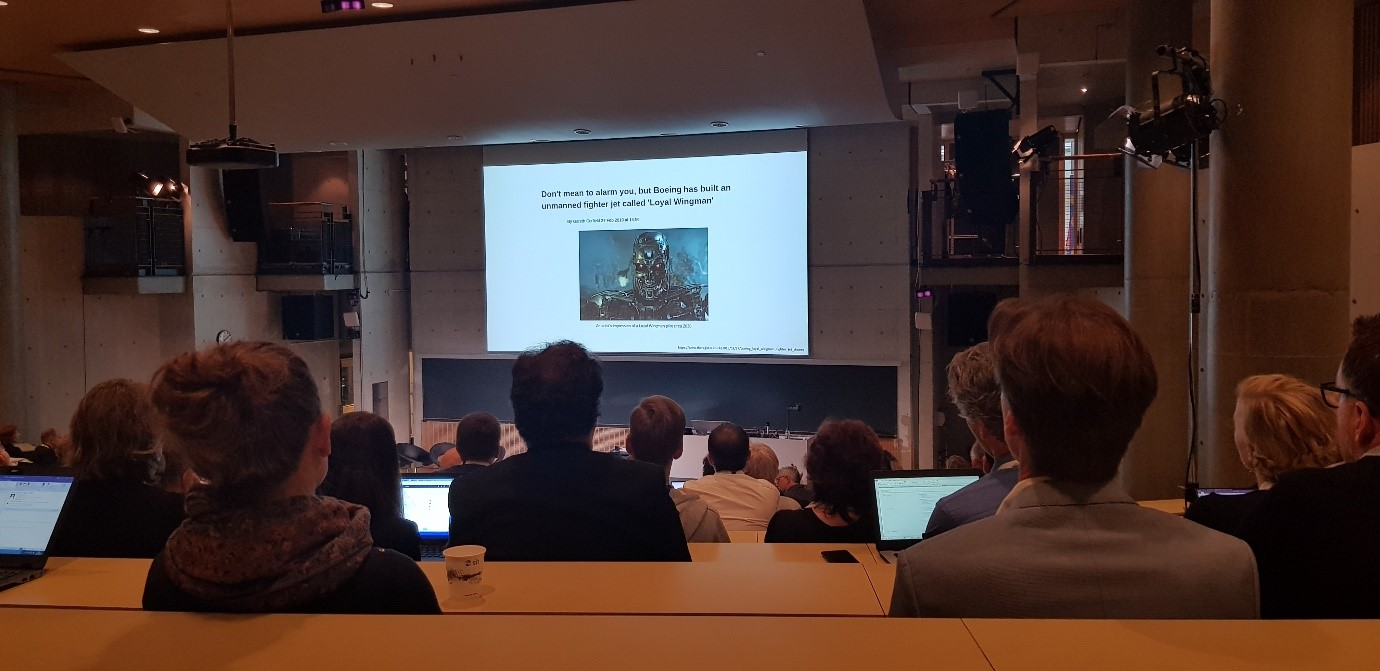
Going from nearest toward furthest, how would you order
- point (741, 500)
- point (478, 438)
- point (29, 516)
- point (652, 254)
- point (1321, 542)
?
point (1321, 542) < point (29, 516) < point (741, 500) < point (478, 438) < point (652, 254)

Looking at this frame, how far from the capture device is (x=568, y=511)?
2.36 m

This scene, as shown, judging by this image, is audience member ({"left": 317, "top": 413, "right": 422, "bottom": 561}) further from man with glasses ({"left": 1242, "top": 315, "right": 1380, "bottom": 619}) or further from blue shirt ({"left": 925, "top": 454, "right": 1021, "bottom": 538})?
man with glasses ({"left": 1242, "top": 315, "right": 1380, "bottom": 619})

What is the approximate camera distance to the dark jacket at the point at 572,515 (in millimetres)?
2361

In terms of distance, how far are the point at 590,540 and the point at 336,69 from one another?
21.1ft

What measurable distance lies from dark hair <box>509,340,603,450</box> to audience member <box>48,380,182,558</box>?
1038 millimetres

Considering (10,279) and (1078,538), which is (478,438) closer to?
(1078,538)

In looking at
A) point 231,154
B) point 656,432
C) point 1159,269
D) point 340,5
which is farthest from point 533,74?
point 1159,269

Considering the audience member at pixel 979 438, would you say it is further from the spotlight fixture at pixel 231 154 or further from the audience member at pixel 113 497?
the spotlight fixture at pixel 231 154

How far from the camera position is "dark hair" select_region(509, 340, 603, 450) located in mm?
2514

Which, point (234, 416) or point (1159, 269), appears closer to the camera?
point (234, 416)

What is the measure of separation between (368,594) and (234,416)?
362 mm

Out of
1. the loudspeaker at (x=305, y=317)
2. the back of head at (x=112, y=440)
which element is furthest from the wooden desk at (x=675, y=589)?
the loudspeaker at (x=305, y=317)

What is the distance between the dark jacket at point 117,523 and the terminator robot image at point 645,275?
7.78m

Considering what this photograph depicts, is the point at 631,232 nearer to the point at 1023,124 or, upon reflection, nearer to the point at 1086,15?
the point at 1023,124
